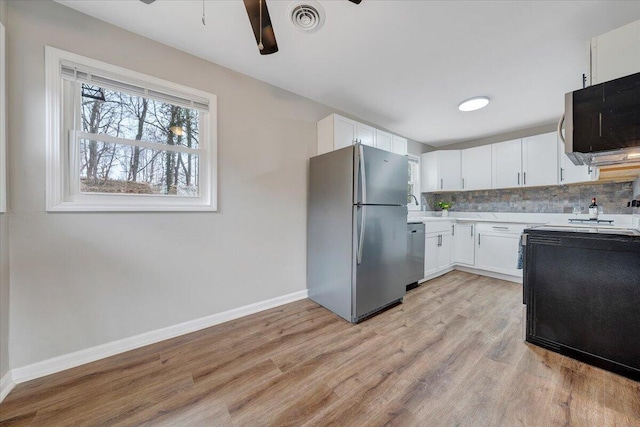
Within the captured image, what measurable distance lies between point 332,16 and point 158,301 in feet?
8.16

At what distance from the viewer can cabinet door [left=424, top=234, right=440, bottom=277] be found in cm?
324

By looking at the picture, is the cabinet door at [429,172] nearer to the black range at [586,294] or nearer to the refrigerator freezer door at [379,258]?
the refrigerator freezer door at [379,258]

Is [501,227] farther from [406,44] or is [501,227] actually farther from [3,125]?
[3,125]

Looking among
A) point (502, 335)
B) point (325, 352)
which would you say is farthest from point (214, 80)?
Result: point (502, 335)

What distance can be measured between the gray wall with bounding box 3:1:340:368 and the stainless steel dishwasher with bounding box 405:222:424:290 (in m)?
1.36

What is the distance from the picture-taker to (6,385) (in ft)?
4.32

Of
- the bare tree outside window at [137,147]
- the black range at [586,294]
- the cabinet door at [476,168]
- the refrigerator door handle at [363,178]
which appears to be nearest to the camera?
the black range at [586,294]

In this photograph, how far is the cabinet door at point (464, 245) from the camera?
143 inches

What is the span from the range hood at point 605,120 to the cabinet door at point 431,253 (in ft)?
6.34

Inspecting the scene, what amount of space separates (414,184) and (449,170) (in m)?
0.63

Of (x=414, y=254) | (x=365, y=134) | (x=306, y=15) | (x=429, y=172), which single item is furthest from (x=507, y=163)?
(x=306, y=15)

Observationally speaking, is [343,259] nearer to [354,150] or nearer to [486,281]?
[354,150]

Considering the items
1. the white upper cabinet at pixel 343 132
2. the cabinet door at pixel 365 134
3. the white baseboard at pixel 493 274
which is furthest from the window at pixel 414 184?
the white upper cabinet at pixel 343 132

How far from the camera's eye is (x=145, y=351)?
5.63ft
